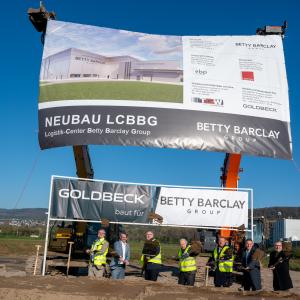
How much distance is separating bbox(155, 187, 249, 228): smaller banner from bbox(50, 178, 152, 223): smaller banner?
0.46 meters

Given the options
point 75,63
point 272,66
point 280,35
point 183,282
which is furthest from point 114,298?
point 280,35

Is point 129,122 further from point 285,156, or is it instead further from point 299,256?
point 299,256

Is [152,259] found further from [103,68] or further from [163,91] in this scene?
[103,68]

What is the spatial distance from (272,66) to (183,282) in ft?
21.5

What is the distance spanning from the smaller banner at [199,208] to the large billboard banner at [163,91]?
4.08ft

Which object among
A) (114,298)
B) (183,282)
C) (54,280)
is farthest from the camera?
(183,282)

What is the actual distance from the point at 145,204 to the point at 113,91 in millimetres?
3059

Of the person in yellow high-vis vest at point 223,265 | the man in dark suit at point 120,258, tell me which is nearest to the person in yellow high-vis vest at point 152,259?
the man in dark suit at point 120,258

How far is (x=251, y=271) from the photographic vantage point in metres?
8.73

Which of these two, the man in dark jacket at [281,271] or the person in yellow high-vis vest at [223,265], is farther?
the person in yellow high-vis vest at [223,265]

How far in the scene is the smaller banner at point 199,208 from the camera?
10953 mm

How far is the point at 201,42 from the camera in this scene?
491 inches

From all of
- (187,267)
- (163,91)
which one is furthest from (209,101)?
(187,267)

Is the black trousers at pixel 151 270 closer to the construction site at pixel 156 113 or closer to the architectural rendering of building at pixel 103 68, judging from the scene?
the construction site at pixel 156 113
